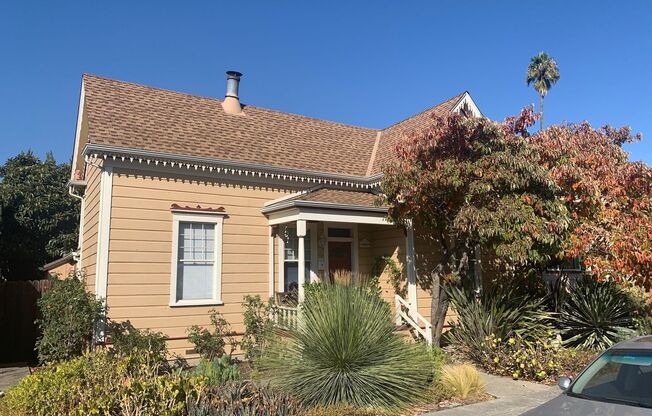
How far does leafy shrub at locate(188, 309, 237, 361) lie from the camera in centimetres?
1039

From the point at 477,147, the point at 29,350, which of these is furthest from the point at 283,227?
the point at 29,350

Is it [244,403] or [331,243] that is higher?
[331,243]

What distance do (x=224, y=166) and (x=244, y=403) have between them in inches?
270

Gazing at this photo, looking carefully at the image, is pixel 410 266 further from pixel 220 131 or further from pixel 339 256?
pixel 220 131

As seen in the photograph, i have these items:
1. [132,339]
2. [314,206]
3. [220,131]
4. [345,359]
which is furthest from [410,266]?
[132,339]

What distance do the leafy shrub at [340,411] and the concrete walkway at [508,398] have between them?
3.09ft

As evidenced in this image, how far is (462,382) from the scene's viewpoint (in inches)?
310

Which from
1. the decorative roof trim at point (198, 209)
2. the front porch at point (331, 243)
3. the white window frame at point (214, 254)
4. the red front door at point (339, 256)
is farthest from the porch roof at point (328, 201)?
the red front door at point (339, 256)

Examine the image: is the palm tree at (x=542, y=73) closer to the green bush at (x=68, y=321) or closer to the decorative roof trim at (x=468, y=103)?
the decorative roof trim at (x=468, y=103)

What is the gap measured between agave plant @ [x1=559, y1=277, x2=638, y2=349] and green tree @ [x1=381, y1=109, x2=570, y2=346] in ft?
8.31

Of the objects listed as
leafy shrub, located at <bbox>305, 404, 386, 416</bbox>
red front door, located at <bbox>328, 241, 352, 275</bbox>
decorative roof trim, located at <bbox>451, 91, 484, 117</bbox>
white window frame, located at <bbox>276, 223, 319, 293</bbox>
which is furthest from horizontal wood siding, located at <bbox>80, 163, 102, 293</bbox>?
decorative roof trim, located at <bbox>451, 91, 484, 117</bbox>

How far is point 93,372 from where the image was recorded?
641cm

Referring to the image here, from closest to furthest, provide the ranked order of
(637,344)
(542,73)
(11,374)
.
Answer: (637,344), (11,374), (542,73)

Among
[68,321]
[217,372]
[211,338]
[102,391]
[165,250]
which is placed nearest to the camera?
[102,391]
